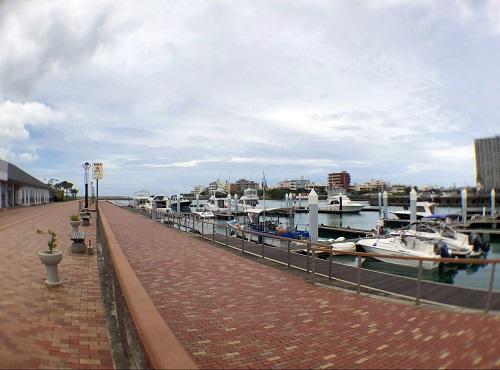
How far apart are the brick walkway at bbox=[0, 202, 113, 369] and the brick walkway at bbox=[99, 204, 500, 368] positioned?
1.05 m

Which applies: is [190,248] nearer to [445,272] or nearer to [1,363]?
[1,363]

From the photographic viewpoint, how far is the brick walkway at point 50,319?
3.66 metres

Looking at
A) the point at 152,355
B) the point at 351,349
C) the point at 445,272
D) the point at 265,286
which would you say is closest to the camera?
the point at 152,355

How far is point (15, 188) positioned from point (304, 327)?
47915 mm

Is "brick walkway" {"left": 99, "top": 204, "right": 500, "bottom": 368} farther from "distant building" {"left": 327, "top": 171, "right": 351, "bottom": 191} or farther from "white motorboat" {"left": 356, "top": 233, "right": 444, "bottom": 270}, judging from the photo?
"distant building" {"left": 327, "top": 171, "right": 351, "bottom": 191}

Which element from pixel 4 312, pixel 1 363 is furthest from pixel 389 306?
pixel 4 312

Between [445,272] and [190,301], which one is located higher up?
[190,301]

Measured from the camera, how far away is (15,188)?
42312mm

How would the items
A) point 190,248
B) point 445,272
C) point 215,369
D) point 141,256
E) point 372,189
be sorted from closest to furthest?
point 215,369, point 141,256, point 190,248, point 445,272, point 372,189

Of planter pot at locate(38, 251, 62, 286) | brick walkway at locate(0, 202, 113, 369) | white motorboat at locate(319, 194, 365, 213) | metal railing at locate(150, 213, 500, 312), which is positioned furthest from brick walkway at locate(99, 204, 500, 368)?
white motorboat at locate(319, 194, 365, 213)

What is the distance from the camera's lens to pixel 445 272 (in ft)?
60.5

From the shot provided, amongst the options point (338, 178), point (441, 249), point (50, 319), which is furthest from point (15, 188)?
point (338, 178)

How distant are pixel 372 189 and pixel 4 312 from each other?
8023 inches

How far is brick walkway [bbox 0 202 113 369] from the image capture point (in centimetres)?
366
